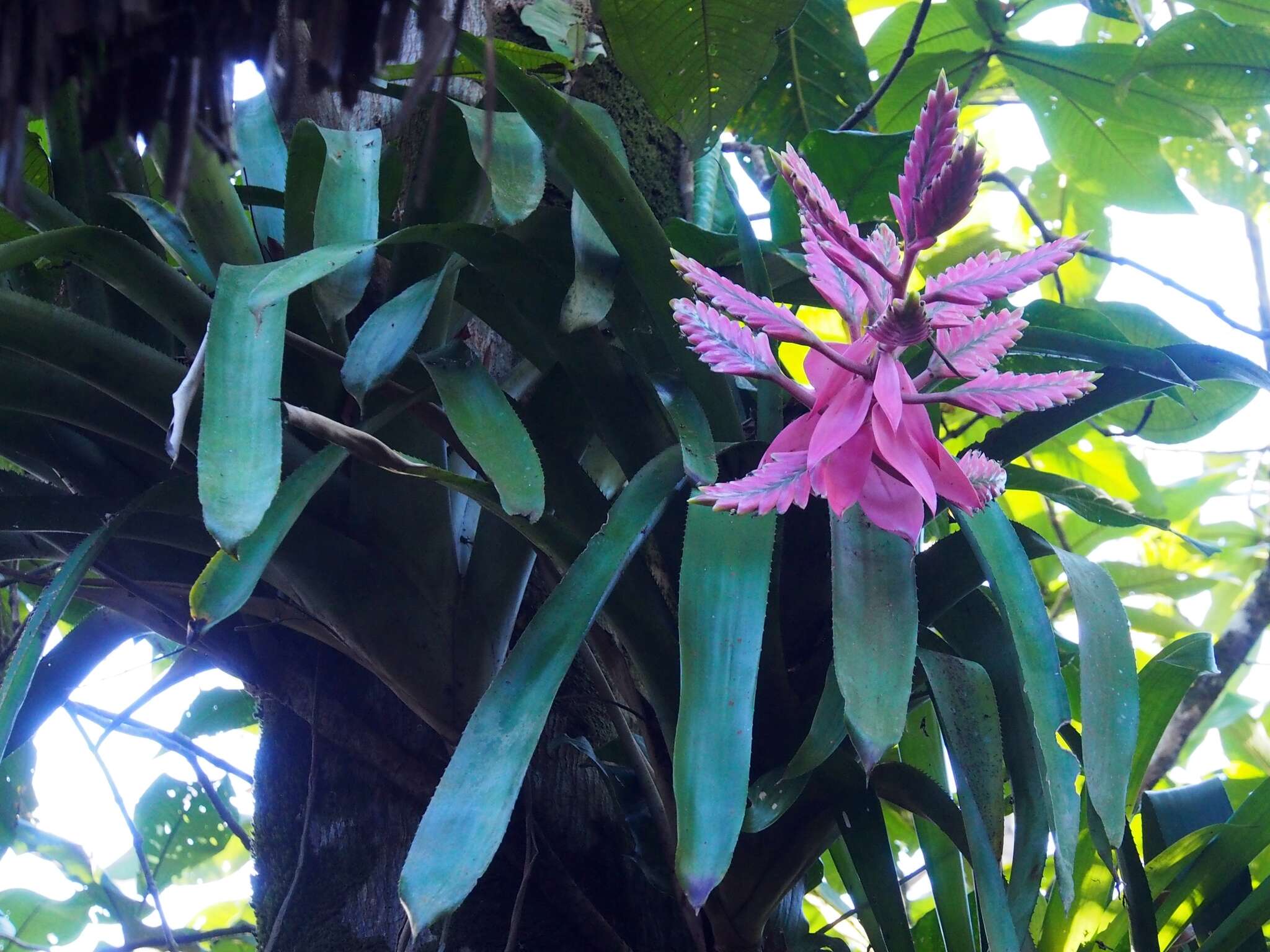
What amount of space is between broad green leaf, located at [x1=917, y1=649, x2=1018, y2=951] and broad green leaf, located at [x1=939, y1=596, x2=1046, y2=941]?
0.02m

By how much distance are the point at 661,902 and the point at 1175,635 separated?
1.10 m

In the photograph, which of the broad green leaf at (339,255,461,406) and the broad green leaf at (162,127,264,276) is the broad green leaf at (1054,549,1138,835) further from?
the broad green leaf at (162,127,264,276)

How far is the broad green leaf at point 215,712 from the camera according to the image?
123 centimetres

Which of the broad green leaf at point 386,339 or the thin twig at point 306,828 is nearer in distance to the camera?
the broad green leaf at point 386,339

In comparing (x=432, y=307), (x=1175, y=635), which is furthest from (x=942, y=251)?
(x=432, y=307)

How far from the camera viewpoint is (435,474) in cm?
52

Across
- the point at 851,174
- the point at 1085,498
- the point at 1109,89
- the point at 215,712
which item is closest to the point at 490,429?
A: the point at 851,174

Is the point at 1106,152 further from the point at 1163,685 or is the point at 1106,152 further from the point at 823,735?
the point at 823,735

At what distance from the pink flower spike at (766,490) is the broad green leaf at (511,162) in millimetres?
228

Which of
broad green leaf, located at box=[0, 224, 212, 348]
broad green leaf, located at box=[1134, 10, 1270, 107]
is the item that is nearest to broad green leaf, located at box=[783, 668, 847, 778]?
broad green leaf, located at box=[0, 224, 212, 348]

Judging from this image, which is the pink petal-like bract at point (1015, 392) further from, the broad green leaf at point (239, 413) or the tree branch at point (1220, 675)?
the tree branch at point (1220, 675)

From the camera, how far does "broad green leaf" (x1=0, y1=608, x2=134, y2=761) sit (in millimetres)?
783

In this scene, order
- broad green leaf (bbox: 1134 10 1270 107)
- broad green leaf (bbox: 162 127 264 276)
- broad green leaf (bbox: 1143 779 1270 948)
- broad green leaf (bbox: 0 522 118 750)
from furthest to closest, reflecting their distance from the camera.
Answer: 1. broad green leaf (bbox: 1134 10 1270 107)
2. broad green leaf (bbox: 1143 779 1270 948)
3. broad green leaf (bbox: 162 127 264 276)
4. broad green leaf (bbox: 0 522 118 750)

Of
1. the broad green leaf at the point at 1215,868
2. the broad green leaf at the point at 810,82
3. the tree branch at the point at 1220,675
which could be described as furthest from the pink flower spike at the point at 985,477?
the tree branch at the point at 1220,675
